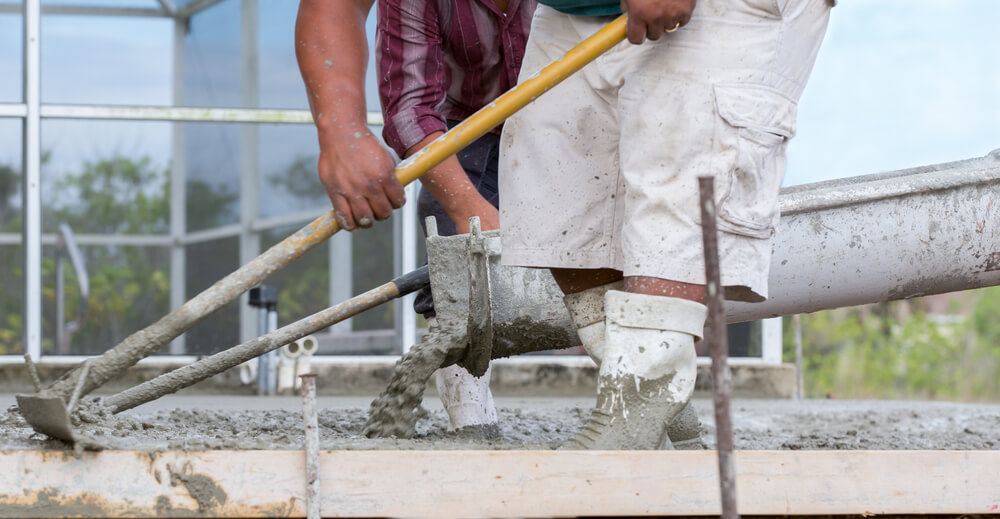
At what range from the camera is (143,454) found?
135 centimetres

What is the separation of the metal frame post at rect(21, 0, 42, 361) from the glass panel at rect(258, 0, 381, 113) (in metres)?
1.18

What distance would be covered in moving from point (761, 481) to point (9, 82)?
5821mm

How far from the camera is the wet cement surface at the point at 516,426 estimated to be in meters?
1.58

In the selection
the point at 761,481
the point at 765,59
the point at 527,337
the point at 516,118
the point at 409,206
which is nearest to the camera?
the point at 761,481

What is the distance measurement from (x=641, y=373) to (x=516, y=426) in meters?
1.38

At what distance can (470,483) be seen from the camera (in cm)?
139

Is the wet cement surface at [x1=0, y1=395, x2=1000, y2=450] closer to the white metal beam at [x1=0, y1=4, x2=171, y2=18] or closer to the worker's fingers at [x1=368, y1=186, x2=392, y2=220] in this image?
the worker's fingers at [x1=368, y1=186, x2=392, y2=220]

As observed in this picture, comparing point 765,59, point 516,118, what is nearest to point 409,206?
point 516,118

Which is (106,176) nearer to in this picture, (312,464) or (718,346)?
(312,464)

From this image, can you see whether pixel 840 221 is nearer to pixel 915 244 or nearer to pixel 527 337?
pixel 915 244

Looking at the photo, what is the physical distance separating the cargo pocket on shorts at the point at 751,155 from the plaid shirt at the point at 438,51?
1.15m

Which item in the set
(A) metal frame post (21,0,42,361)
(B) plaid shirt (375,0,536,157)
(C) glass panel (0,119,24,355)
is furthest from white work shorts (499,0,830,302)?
(C) glass panel (0,119,24,355)

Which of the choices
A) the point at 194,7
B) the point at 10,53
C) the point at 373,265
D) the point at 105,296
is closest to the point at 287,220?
the point at 373,265

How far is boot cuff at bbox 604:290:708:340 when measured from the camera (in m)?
1.53
